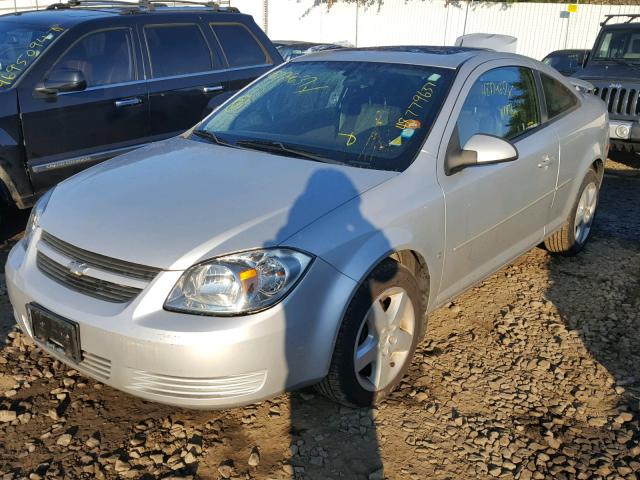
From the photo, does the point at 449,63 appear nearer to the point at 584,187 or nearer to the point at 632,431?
the point at 584,187

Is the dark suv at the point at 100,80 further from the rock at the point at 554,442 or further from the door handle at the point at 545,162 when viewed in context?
the rock at the point at 554,442

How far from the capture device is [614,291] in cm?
457

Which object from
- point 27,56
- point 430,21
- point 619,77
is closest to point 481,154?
point 27,56

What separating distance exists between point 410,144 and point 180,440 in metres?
1.83

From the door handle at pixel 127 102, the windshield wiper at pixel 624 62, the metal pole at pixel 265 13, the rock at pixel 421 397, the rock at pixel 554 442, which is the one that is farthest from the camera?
the metal pole at pixel 265 13

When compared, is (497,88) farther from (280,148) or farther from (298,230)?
(298,230)

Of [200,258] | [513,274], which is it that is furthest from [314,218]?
[513,274]

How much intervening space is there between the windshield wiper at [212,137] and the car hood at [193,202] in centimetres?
15

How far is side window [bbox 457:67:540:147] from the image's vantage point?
363 cm

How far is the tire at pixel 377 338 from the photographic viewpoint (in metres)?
2.78

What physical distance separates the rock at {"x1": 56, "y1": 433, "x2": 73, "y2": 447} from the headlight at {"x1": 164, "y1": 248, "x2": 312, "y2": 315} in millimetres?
867

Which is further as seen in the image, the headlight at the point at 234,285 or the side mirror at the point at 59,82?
the side mirror at the point at 59,82

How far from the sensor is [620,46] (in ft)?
29.2

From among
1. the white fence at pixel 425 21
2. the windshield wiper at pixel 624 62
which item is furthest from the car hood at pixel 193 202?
the white fence at pixel 425 21
